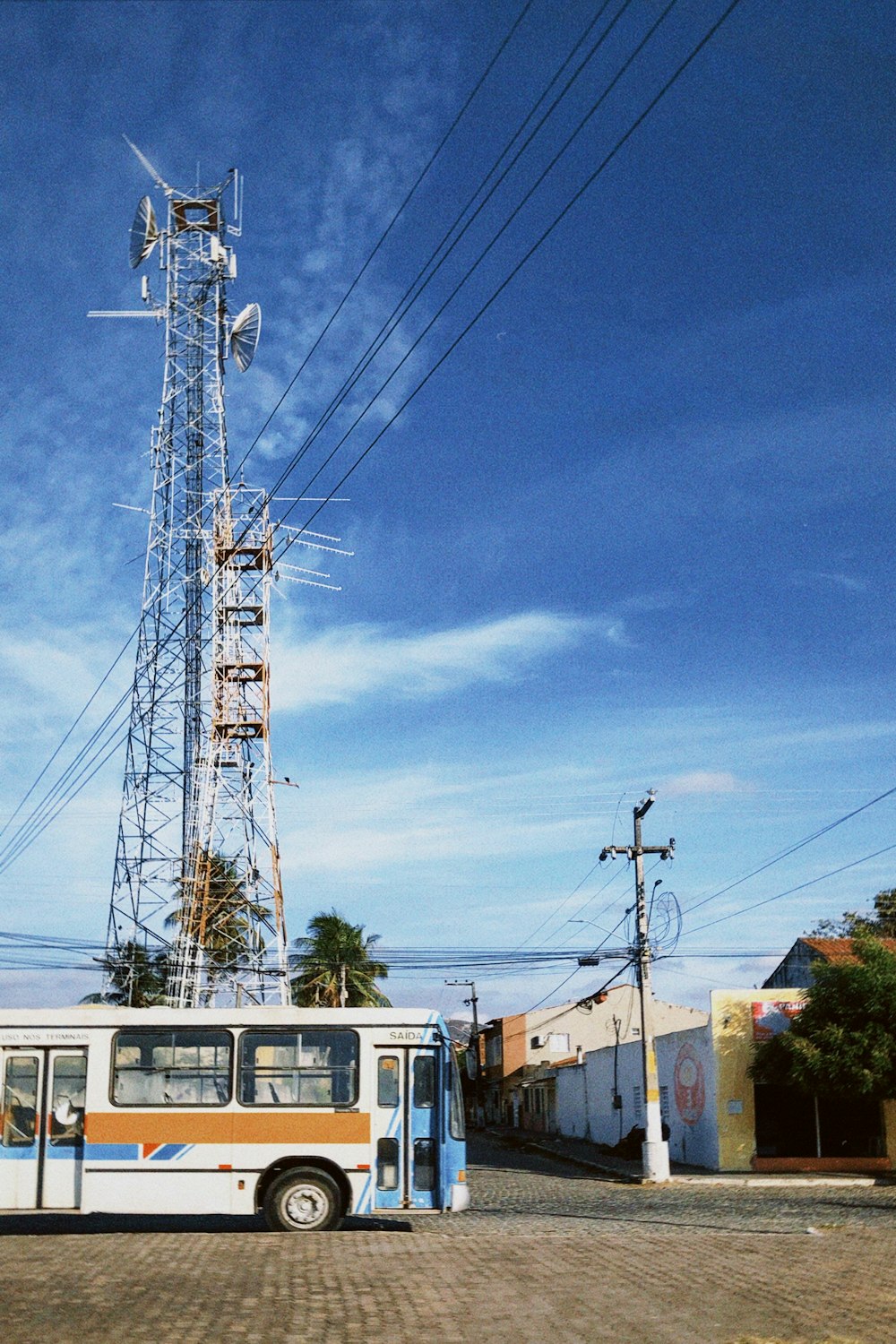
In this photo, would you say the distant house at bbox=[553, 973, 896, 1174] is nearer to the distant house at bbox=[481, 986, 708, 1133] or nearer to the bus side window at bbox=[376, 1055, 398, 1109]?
the bus side window at bbox=[376, 1055, 398, 1109]

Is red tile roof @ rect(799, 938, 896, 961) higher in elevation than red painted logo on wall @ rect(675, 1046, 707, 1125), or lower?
higher

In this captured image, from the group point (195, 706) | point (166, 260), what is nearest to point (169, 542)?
point (195, 706)

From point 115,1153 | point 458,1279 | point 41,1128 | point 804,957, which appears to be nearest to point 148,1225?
point 115,1153

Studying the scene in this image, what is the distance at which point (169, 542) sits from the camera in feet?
156

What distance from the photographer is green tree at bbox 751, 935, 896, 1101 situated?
32.0 m

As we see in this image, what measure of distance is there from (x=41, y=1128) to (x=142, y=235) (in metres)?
38.3

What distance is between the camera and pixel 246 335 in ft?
157

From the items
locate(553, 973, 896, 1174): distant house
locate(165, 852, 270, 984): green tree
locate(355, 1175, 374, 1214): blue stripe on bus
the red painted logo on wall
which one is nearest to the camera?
locate(355, 1175, 374, 1214): blue stripe on bus

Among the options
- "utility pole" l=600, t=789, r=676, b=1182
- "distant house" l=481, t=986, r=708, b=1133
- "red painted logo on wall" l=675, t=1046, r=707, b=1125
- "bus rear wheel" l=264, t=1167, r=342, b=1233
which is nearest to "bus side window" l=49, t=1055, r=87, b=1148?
"bus rear wheel" l=264, t=1167, r=342, b=1233

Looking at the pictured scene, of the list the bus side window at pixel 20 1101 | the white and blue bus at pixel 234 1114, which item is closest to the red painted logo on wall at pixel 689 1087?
the white and blue bus at pixel 234 1114

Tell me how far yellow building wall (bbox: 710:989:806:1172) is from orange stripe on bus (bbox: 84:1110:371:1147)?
61.0 feet

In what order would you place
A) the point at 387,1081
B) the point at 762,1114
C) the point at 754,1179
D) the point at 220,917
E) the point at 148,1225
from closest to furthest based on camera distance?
the point at 387,1081 → the point at 148,1225 → the point at 754,1179 → the point at 762,1114 → the point at 220,917

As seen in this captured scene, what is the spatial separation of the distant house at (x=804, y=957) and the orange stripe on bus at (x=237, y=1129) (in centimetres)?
2851

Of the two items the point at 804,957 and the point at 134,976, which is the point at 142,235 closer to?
the point at 134,976
